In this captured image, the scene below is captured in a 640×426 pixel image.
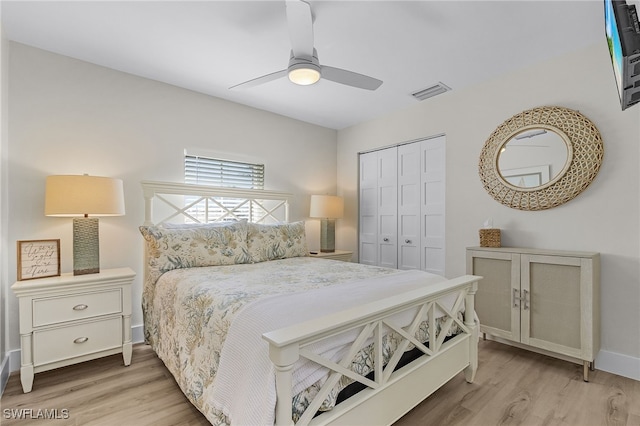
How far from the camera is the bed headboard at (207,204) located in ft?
10.3

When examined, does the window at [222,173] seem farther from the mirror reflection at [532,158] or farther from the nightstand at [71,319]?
the mirror reflection at [532,158]

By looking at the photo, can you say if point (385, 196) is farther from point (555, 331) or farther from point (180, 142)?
point (180, 142)

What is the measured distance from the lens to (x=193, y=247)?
268cm

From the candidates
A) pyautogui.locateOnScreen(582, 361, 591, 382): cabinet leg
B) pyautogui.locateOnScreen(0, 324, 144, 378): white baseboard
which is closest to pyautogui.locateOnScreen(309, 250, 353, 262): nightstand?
pyautogui.locateOnScreen(582, 361, 591, 382): cabinet leg

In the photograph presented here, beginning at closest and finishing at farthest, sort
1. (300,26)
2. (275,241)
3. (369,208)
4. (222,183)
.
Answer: (300,26), (275,241), (222,183), (369,208)

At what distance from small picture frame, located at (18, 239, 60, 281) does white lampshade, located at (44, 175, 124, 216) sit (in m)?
0.25

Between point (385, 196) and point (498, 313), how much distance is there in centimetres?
195

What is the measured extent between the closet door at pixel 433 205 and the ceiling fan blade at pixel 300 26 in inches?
85.6

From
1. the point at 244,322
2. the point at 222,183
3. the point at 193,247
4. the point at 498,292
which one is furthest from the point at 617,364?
the point at 222,183

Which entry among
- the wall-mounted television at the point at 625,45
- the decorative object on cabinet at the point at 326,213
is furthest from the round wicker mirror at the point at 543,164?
the decorative object on cabinet at the point at 326,213

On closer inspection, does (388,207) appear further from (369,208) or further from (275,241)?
(275,241)

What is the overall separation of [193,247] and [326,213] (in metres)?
1.86

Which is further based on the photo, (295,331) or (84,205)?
(84,205)

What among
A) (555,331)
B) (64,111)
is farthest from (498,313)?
(64,111)
